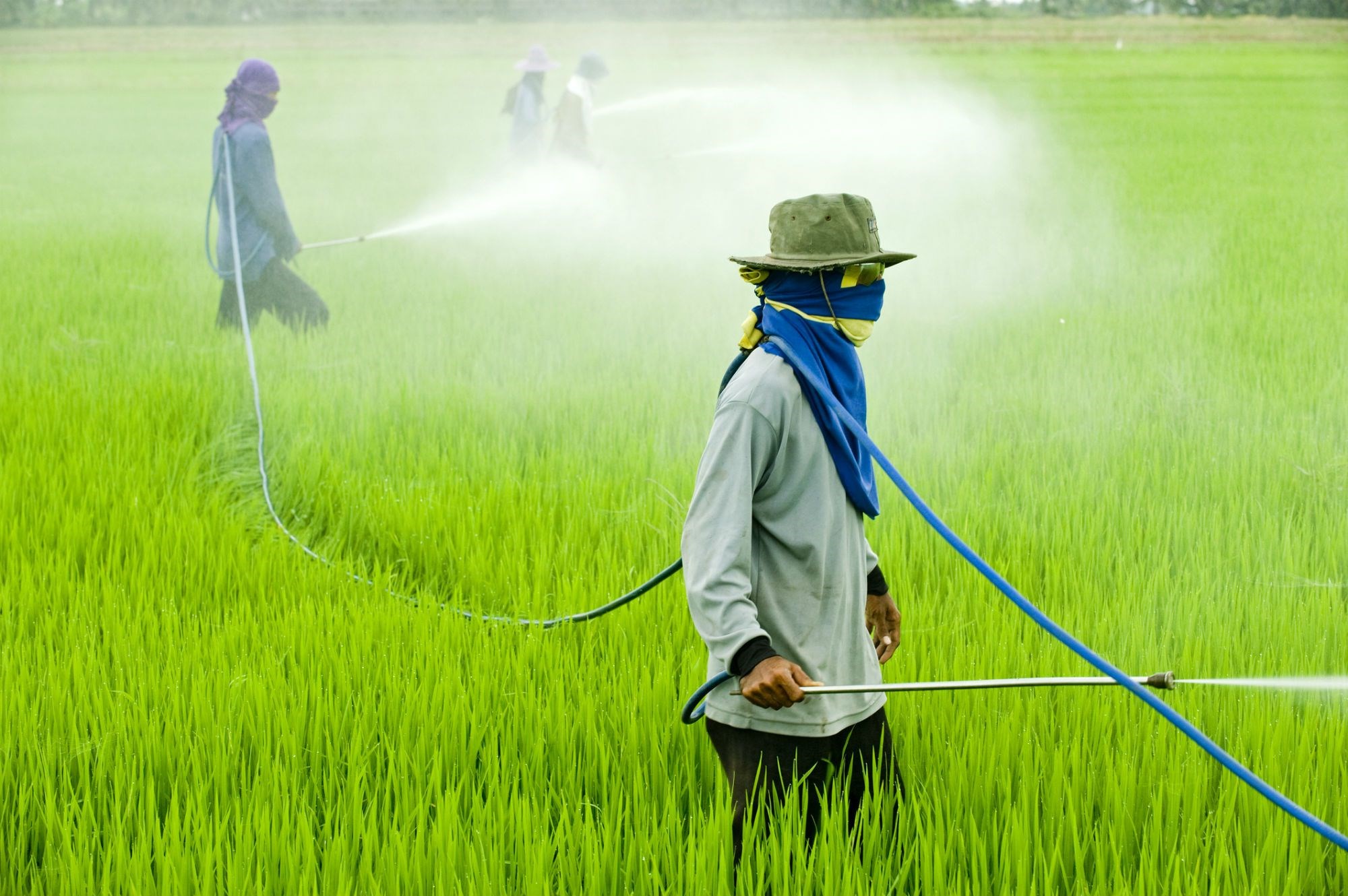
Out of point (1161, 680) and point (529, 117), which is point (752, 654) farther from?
point (529, 117)

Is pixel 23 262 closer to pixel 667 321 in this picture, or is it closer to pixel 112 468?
pixel 667 321

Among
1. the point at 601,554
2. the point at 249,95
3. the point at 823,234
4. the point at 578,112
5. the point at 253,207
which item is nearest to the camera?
the point at 823,234

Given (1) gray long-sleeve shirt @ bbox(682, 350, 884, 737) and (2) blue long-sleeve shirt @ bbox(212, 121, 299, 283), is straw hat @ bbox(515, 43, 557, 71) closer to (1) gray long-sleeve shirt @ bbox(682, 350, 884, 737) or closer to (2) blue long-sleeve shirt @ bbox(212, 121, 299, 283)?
(2) blue long-sleeve shirt @ bbox(212, 121, 299, 283)

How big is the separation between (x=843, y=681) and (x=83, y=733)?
161cm

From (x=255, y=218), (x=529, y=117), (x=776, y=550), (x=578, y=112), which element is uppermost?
(x=529, y=117)

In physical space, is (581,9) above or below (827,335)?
above

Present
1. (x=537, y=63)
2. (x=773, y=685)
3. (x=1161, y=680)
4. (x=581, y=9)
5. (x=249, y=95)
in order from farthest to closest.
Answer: (x=581, y=9) < (x=537, y=63) < (x=249, y=95) < (x=773, y=685) < (x=1161, y=680)

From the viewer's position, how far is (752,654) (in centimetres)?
188

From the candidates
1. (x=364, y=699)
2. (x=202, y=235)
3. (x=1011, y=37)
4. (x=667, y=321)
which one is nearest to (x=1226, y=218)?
(x=667, y=321)

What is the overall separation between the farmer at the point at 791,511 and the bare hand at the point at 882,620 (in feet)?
0.74

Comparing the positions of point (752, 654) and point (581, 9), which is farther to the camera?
point (581, 9)

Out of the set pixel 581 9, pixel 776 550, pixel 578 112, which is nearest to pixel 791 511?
pixel 776 550

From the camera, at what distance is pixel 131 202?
14500 mm

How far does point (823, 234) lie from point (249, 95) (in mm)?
5389
